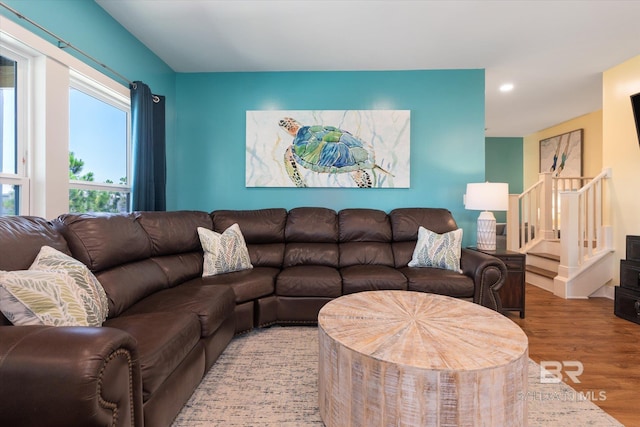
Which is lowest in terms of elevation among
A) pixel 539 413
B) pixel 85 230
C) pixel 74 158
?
pixel 539 413

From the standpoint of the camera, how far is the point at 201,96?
11.4 ft

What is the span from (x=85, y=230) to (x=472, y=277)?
2793 millimetres

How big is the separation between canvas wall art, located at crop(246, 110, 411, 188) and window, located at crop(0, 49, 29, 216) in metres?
1.89

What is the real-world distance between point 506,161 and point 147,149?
7.05 metres

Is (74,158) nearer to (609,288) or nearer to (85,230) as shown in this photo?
(85,230)

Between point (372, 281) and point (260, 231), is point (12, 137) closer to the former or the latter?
point (260, 231)

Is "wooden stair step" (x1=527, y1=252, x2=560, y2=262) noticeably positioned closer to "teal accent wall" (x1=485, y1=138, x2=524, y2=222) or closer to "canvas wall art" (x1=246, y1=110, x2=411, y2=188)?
"teal accent wall" (x1=485, y1=138, x2=524, y2=222)

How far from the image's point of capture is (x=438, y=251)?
8.76 ft

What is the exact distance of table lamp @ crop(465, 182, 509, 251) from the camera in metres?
2.88

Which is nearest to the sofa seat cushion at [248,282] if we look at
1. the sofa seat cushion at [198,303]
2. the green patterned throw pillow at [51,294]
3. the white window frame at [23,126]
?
the sofa seat cushion at [198,303]

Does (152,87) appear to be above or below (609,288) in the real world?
above

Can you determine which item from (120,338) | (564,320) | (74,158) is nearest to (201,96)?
(74,158)

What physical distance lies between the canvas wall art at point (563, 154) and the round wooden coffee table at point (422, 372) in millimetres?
5470

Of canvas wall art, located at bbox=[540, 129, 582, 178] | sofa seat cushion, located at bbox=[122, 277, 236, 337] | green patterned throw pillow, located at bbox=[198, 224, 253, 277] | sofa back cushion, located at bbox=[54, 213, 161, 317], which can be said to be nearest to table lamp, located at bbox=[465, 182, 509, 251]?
green patterned throw pillow, located at bbox=[198, 224, 253, 277]
